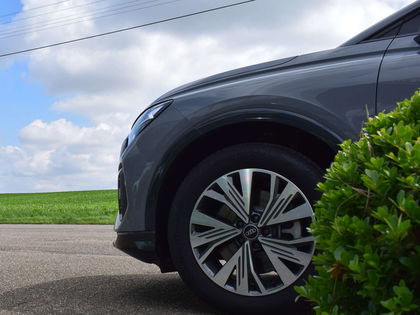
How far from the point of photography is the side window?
10.2ft

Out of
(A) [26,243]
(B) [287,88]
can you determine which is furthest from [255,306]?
(A) [26,243]

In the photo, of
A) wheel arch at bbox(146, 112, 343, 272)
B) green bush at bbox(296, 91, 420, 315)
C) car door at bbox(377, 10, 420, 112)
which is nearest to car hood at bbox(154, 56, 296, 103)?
wheel arch at bbox(146, 112, 343, 272)

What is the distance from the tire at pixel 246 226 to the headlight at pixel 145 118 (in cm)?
44

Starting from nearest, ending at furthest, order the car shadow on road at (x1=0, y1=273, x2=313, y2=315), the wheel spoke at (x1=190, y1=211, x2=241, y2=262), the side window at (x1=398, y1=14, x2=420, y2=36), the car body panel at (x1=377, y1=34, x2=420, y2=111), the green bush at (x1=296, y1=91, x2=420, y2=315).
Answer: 1. the green bush at (x1=296, y1=91, x2=420, y2=315)
2. the car body panel at (x1=377, y1=34, x2=420, y2=111)
3. the wheel spoke at (x1=190, y1=211, x2=241, y2=262)
4. the side window at (x1=398, y1=14, x2=420, y2=36)
5. the car shadow on road at (x1=0, y1=273, x2=313, y2=315)

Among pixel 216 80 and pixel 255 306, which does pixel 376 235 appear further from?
pixel 216 80

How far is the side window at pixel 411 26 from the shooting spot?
3094 millimetres

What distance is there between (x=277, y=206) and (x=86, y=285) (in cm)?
178

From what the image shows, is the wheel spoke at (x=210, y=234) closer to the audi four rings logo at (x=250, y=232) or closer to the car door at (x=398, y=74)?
the audi four rings logo at (x=250, y=232)

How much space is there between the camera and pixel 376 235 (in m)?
1.46

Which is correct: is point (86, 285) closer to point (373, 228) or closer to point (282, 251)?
point (282, 251)

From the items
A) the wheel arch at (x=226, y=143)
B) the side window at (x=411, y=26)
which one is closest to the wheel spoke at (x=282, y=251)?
the wheel arch at (x=226, y=143)

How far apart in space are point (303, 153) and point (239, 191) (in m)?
0.41

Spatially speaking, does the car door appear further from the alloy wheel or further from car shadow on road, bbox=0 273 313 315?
car shadow on road, bbox=0 273 313 315

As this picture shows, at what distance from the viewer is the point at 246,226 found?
290 centimetres
